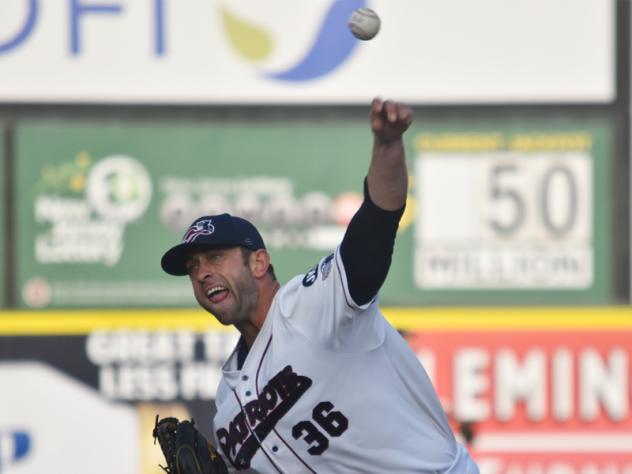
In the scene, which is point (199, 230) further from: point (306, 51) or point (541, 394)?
point (541, 394)

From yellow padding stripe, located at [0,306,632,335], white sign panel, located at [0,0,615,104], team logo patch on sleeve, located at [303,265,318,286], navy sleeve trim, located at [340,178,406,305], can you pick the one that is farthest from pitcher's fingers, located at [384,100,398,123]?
white sign panel, located at [0,0,615,104]

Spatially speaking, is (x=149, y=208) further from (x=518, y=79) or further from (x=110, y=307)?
(x=518, y=79)

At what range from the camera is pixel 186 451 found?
352 cm

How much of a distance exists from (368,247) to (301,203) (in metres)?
3.60

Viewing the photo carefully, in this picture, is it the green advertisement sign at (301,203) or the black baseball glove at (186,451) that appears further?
the green advertisement sign at (301,203)

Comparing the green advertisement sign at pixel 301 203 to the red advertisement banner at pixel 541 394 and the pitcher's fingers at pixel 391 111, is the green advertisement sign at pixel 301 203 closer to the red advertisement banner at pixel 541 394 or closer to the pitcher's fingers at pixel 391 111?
the red advertisement banner at pixel 541 394

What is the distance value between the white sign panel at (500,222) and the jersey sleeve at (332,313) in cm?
328

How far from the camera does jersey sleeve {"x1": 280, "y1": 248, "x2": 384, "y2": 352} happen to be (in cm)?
296

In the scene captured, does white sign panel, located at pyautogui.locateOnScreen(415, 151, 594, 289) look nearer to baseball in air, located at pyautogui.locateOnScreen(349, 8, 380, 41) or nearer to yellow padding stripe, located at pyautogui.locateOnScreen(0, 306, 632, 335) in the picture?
yellow padding stripe, located at pyautogui.locateOnScreen(0, 306, 632, 335)

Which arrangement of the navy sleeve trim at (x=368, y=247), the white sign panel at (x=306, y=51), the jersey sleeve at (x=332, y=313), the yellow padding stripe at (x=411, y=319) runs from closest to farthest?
the navy sleeve trim at (x=368, y=247)
the jersey sleeve at (x=332, y=313)
the yellow padding stripe at (x=411, y=319)
the white sign panel at (x=306, y=51)

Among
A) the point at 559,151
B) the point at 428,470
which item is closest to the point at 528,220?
the point at 559,151

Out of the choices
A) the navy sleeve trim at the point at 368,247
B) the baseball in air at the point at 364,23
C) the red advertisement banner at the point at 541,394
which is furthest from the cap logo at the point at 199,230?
the red advertisement banner at the point at 541,394

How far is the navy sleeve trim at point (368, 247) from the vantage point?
2824 mm

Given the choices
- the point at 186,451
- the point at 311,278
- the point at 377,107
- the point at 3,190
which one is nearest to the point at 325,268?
the point at 311,278
